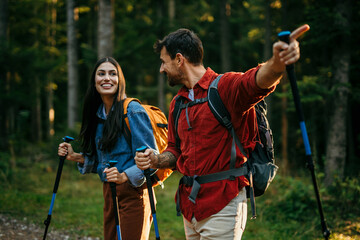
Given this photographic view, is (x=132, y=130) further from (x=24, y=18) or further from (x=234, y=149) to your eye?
(x=24, y=18)

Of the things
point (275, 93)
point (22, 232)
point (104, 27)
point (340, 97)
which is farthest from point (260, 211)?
point (104, 27)

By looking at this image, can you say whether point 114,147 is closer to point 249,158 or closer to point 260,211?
point 249,158

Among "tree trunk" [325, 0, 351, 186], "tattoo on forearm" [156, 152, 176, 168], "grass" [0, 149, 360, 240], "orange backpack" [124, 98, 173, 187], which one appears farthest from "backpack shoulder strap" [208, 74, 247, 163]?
A: "tree trunk" [325, 0, 351, 186]

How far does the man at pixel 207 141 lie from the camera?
2.50 metres

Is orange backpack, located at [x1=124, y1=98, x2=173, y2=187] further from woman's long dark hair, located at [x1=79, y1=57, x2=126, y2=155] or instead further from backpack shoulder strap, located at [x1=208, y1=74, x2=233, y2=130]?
backpack shoulder strap, located at [x1=208, y1=74, x2=233, y2=130]

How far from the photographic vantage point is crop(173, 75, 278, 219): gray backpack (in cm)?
255

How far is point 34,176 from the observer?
1049 cm

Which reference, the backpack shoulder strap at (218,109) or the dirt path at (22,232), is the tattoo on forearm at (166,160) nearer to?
the backpack shoulder strap at (218,109)

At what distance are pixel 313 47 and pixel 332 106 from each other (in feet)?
7.45

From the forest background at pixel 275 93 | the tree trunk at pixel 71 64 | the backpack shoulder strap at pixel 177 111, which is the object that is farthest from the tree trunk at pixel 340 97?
the tree trunk at pixel 71 64

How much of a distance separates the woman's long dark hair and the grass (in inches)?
124

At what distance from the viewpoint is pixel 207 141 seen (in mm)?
2594

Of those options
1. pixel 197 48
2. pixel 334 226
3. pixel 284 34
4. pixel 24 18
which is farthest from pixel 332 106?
pixel 24 18

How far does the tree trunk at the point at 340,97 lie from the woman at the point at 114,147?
22.1ft
